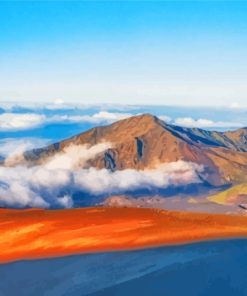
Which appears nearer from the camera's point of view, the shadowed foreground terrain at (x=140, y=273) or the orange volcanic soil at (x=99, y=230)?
the shadowed foreground terrain at (x=140, y=273)

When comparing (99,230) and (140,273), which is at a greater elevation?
(99,230)

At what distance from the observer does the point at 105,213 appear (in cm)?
7581

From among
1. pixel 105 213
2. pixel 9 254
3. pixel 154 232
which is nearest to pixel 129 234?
pixel 154 232

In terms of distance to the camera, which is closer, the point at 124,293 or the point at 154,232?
the point at 124,293

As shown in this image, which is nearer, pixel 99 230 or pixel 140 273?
pixel 140 273

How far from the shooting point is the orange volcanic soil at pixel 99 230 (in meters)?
63.8

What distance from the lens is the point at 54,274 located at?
56.6m

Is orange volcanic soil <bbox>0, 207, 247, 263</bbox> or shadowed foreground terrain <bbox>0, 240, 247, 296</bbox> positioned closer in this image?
shadowed foreground terrain <bbox>0, 240, 247, 296</bbox>

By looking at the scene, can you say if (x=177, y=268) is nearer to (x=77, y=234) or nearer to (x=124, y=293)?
(x=124, y=293)

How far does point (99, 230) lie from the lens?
68125 millimetres

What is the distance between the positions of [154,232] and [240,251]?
1134 centimetres

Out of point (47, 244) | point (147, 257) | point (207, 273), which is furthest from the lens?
point (47, 244)

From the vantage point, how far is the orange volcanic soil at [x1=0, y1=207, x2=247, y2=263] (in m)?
63.8

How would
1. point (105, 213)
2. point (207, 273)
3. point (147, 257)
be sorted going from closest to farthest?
point (207, 273)
point (147, 257)
point (105, 213)
